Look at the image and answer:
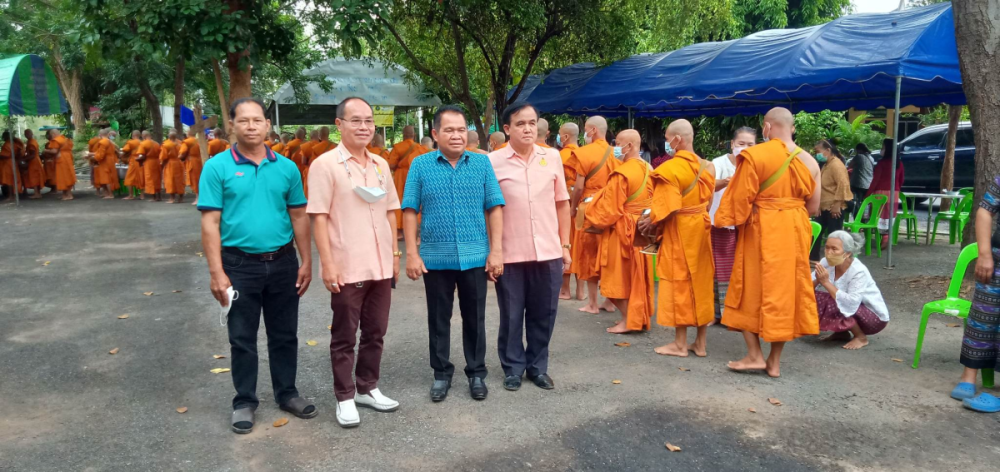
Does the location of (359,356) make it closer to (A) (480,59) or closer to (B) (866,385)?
(B) (866,385)

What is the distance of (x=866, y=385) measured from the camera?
4586 mm

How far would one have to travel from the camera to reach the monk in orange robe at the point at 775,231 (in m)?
4.56

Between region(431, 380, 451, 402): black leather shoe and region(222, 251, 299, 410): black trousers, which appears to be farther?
region(431, 380, 451, 402): black leather shoe

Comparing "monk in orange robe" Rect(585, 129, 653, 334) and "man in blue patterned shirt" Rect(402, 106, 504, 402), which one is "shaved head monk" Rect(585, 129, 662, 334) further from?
"man in blue patterned shirt" Rect(402, 106, 504, 402)

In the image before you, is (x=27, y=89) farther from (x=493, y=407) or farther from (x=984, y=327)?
(x=984, y=327)

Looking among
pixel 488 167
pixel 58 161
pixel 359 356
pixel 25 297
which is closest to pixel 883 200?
pixel 488 167

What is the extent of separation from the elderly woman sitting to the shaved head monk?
1291 mm

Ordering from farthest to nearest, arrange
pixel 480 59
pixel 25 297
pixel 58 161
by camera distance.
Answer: pixel 58 161
pixel 480 59
pixel 25 297

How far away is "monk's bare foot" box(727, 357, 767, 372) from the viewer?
4801mm

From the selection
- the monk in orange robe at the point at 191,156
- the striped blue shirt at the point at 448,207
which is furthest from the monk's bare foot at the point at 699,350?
the monk in orange robe at the point at 191,156

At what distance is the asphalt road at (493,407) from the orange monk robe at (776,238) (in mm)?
418

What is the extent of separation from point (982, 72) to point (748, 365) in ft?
12.0

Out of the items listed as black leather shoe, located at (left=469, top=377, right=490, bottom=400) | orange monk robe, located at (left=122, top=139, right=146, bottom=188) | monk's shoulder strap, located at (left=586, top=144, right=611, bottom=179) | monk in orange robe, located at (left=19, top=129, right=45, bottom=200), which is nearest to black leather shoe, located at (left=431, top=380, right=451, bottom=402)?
black leather shoe, located at (left=469, top=377, right=490, bottom=400)

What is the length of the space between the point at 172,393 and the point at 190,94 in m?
29.0
